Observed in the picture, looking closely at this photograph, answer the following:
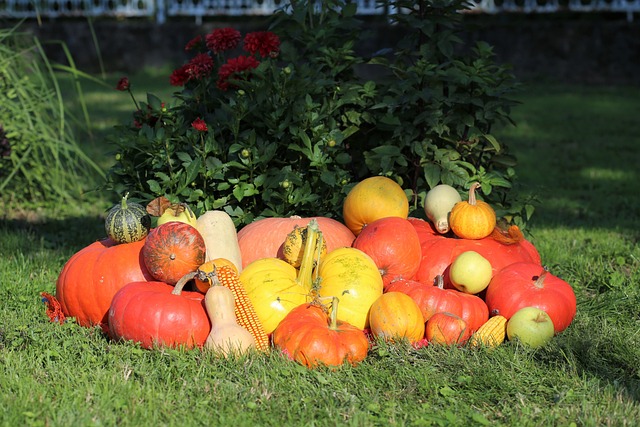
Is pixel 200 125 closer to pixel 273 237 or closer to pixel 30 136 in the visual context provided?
pixel 273 237

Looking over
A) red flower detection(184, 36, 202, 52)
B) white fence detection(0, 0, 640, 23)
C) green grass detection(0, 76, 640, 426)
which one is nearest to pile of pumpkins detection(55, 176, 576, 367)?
green grass detection(0, 76, 640, 426)

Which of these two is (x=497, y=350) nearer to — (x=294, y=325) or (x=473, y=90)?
(x=294, y=325)

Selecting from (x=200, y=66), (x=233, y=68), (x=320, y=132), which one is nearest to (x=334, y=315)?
(x=320, y=132)


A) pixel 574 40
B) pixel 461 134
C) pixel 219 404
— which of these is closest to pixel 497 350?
pixel 219 404

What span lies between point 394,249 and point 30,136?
11.9ft

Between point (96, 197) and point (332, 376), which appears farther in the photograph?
point (96, 197)

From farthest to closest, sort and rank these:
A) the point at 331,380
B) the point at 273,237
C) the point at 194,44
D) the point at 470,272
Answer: the point at 194,44
the point at 273,237
the point at 470,272
the point at 331,380

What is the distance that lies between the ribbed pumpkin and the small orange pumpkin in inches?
61.3

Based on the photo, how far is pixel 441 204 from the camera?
14.8ft

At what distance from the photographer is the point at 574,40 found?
45.6 feet

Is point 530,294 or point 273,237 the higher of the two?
point 273,237

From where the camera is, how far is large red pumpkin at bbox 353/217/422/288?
13.9ft

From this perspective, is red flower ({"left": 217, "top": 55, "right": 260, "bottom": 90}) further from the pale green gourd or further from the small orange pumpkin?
the small orange pumpkin

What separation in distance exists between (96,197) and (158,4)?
33.2ft
